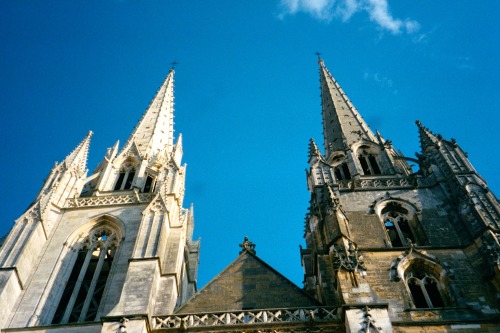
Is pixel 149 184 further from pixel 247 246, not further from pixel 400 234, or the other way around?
pixel 400 234

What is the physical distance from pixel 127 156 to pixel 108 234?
642cm

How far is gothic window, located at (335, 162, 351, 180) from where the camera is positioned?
76.8ft

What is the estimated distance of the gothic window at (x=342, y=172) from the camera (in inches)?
922

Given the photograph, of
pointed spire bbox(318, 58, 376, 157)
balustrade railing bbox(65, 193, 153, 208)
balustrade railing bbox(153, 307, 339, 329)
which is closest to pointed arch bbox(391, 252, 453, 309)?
balustrade railing bbox(153, 307, 339, 329)

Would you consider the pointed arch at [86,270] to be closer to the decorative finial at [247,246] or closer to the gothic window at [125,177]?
the gothic window at [125,177]

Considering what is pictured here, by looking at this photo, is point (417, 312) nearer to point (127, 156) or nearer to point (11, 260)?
point (11, 260)

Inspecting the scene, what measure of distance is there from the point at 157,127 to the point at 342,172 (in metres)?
10.7

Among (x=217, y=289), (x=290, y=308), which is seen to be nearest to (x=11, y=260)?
(x=217, y=289)

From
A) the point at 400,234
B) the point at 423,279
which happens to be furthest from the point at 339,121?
the point at 423,279

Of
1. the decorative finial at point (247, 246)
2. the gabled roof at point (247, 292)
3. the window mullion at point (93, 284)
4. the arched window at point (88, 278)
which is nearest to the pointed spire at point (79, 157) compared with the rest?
the arched window at point (88, 278)

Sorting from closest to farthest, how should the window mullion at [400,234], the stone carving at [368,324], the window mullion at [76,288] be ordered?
the stone carving at [368,324]
the window mullion at [76,288]
the window mullion at [400,234]

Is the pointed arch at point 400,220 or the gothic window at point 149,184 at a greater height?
the gothic window at point 149,184

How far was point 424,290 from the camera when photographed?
15867 millimetres

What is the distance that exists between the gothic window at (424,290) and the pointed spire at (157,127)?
14.2m
